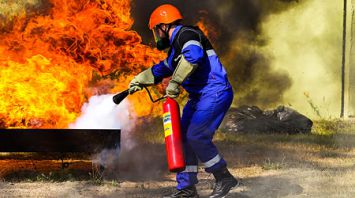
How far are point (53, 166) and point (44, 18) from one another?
2666 millimetres

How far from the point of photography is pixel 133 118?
10641 mm

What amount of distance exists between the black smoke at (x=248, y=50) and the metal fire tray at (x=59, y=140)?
598cm

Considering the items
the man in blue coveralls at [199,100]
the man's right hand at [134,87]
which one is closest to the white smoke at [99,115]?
the man's right hand at [134,87]

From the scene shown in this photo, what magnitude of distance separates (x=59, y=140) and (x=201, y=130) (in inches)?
74.1

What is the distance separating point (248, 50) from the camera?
12172 millimetres

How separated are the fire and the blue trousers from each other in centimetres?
253

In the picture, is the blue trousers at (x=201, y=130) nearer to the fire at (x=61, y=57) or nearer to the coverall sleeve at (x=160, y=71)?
the coverall sleeve at (x=160, y=71)

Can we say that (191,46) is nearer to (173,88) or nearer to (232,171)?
(173,88)

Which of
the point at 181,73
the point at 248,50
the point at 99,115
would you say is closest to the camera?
the point at 181,73

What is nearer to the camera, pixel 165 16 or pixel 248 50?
pixel 165 16

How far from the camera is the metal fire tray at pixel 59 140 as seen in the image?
21.4ft

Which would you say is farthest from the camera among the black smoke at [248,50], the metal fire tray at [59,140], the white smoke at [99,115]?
the black smoke at [248,50]

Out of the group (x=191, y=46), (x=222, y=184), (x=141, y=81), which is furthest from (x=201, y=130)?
(x=141, y=81)

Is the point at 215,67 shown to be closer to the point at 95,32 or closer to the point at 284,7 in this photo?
the point at 95,32
